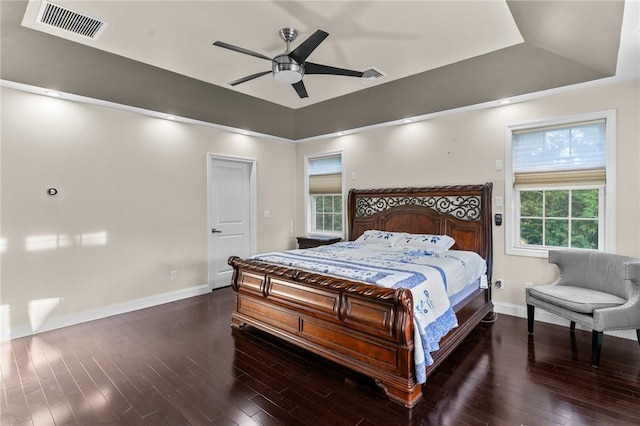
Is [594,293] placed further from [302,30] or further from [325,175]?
[325,175]

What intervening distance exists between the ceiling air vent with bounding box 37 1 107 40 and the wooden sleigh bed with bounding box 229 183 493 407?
2622 millimetres

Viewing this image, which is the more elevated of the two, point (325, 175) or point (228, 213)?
point (325, 175)

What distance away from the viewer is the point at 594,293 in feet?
9.99

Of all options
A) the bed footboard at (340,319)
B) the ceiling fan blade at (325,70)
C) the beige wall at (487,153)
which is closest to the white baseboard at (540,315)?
the beige wall at (487,153)

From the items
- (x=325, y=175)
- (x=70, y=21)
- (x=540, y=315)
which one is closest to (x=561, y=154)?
(x=540, y=315)

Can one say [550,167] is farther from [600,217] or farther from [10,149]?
[10,149]

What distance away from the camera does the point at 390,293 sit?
224 cm

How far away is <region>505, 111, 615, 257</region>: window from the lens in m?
3.34

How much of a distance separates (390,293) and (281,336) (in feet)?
4.34

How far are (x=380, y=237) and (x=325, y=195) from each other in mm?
1777

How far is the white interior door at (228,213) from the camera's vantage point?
16.7 ft

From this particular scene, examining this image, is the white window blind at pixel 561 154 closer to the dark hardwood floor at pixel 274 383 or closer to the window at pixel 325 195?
the dark hardwood floor at pixel 274 383

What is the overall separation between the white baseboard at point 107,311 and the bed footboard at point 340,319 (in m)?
1.65

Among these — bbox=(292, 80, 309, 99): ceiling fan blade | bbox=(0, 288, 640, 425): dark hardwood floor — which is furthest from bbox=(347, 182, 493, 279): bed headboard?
bbox=(292, 80, 309, 99): ceiling fan blade
